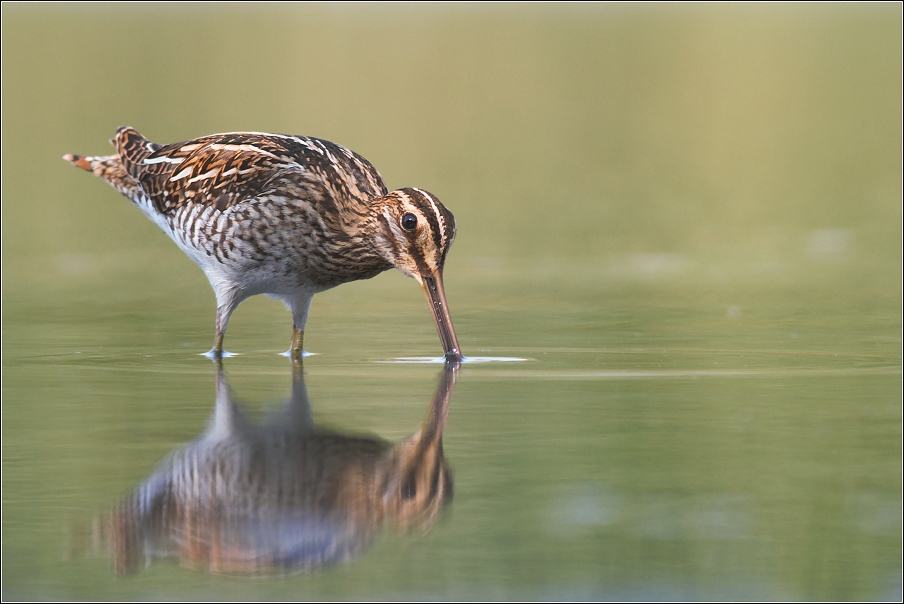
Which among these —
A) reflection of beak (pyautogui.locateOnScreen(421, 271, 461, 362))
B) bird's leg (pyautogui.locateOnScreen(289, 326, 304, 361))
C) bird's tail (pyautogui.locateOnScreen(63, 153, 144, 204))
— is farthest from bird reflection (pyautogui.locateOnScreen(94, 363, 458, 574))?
bird's tail (pyautogui.locateOnScreen(63, 153, 144, 204))

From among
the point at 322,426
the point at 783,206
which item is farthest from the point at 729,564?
the point at 783,206

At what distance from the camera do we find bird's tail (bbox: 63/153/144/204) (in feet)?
37.2

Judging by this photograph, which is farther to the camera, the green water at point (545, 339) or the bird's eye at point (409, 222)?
the bird's eye at point (409, 222)

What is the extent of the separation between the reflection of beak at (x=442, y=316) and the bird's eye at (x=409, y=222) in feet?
0.95

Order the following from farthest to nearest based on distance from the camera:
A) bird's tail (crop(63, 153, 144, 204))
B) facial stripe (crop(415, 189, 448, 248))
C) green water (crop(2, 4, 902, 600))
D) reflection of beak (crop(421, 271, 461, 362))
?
bird's tail (crop(63, 153, 144, 204)) → reflection of beak (crop(421, 271, 461, 362)) → facial stripe (crop(415, 189, 448, 248)) → green water (crop(2, 4, 902, 600))

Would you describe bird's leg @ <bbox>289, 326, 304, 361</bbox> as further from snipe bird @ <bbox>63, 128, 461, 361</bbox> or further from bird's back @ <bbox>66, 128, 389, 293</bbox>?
bird's back @ <bbox>66, 128, 389, 293</bbox>

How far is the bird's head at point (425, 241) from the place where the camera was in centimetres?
909

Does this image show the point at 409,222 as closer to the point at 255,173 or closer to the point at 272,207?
the point at 272,207

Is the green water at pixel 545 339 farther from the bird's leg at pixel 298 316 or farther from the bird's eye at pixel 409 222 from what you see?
the bird's eye at pixel 409 222

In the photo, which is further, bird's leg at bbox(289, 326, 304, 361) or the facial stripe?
bird's leg at bbox(289, 326, 304, 361)

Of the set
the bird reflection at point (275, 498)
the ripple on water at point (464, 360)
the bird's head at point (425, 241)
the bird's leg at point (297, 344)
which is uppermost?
the bird's head at point (425, 241)

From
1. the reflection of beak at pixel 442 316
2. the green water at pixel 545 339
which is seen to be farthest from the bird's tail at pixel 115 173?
the reflection of beak at pixel 442 316

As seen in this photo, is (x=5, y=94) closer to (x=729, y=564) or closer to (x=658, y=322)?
(x=658, y=322)

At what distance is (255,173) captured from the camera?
33.3ft
